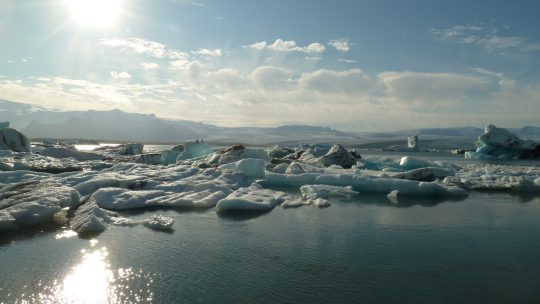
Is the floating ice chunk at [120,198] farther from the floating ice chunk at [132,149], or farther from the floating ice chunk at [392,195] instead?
the floating ice chunk at [132,149]

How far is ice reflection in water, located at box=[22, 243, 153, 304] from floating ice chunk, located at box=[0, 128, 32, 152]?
20698 mm

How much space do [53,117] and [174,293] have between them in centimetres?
20042

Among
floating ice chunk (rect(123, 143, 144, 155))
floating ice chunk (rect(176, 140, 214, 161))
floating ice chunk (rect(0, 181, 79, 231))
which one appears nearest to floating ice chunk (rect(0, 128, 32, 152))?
floating ice chunk (rect(176, 140, 214, 161))

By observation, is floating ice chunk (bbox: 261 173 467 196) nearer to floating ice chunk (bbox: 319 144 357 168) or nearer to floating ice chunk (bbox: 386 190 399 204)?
floating ice chunk (bbox: 386 190 399 204)

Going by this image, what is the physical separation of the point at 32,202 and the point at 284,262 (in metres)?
6.00

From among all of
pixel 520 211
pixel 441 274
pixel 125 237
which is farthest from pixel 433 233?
pixel 125 237

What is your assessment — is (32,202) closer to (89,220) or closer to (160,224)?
(89,220)

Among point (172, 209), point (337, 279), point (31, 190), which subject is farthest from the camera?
point (172, 209)

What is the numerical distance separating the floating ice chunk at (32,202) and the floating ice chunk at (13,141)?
50.5 ft

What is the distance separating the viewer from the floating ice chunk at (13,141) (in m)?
22.0

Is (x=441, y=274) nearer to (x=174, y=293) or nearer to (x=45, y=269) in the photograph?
(x=174, y=293)

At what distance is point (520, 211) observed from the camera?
10.3 meters

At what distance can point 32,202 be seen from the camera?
8.20 meters

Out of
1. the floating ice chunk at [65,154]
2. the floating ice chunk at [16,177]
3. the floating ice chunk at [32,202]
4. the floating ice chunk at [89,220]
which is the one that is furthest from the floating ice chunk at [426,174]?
the floating ice chunk at [65,154]
